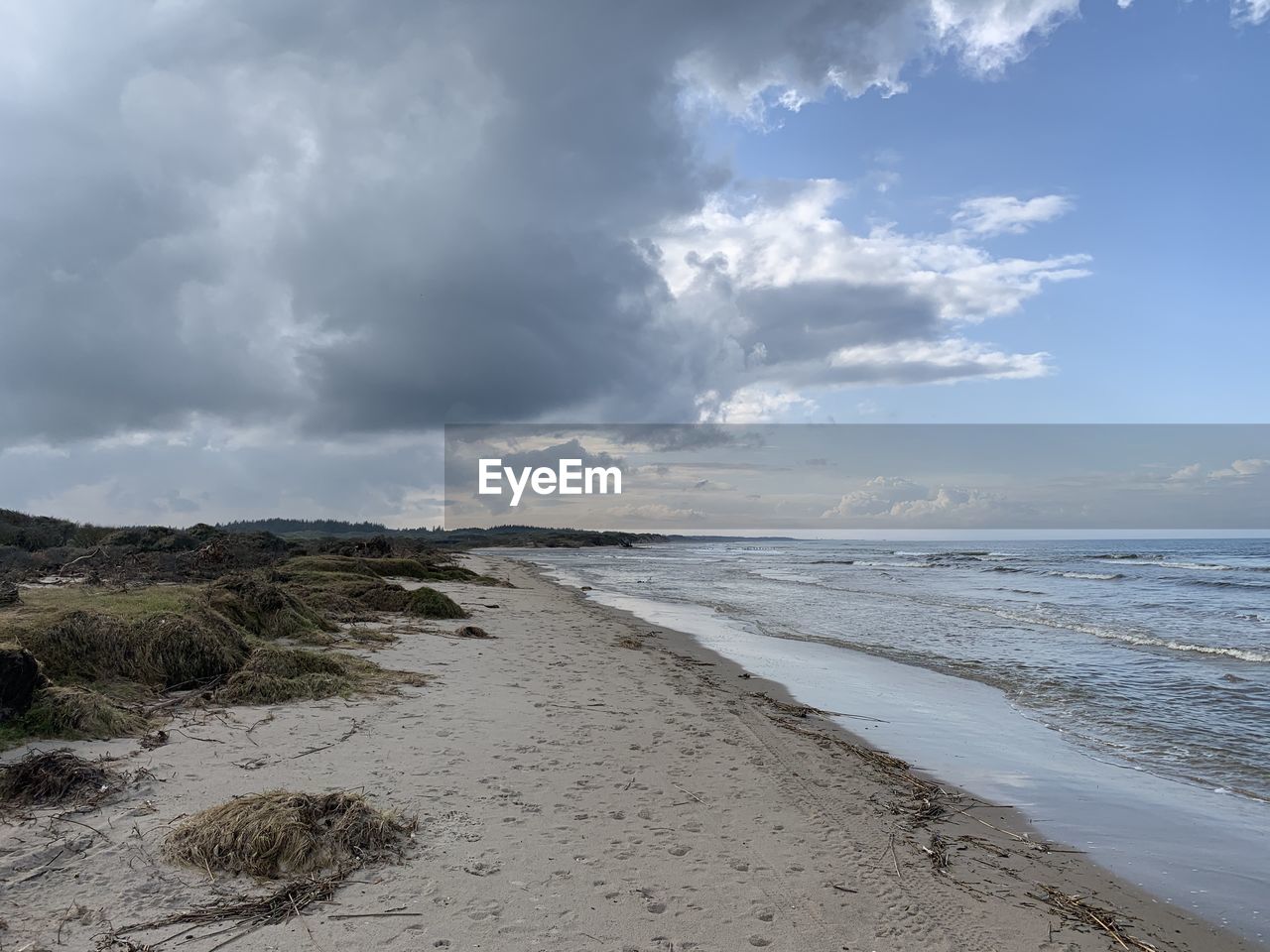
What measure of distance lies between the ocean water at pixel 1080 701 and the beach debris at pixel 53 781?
6826 mm

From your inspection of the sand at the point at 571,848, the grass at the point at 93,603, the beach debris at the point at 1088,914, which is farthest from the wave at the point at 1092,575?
the grass at the point at 93,603

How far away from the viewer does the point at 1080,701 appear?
34.1 feet

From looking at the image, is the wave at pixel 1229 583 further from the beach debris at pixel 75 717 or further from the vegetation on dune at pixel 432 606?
the beach debris at pixel 75 717

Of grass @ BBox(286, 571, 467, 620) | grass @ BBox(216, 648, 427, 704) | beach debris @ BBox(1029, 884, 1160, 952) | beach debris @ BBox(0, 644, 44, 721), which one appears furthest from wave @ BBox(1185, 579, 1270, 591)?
beach debris @ BBox(0, 644, 44, 721)

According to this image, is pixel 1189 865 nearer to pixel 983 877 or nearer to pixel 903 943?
pixel 983 877

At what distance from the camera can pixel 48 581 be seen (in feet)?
45.3

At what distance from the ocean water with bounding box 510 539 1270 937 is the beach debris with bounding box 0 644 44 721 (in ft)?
26.4

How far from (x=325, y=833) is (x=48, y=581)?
13414 mm

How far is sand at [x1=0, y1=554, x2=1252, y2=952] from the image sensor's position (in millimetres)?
3615

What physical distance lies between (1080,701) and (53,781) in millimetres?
11691

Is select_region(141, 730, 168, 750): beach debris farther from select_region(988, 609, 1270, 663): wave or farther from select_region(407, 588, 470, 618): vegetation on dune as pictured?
select_region(988, 609, 1270, 663): wave

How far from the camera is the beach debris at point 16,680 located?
5789mm

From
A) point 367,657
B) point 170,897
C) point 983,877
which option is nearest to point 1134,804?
point 983,877

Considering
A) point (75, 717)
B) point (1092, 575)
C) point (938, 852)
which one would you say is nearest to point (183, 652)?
point (75, 717)
